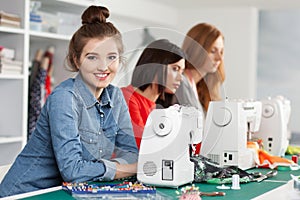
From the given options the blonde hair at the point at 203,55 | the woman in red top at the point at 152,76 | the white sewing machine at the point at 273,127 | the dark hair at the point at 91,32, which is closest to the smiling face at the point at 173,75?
the woman in red top at the point at 152,76

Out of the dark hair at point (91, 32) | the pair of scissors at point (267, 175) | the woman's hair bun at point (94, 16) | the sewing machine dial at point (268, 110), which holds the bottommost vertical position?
the pair of scissors at point (267, 175)

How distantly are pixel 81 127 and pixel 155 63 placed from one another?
737 millimetres

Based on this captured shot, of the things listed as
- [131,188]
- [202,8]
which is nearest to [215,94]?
[131,188]

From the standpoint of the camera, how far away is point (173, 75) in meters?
2.86

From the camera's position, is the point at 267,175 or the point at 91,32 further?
the point at 267,175

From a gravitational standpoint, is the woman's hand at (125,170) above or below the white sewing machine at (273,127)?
below

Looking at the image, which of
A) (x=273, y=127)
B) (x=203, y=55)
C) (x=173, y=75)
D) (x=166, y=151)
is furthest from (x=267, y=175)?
(x=203, y=55)

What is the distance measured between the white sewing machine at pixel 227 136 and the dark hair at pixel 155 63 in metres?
0.36

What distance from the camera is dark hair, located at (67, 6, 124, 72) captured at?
2.19 meters

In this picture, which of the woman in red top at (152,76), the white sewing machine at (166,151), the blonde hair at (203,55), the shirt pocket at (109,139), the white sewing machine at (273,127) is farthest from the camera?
the blonde hair at (203,55)

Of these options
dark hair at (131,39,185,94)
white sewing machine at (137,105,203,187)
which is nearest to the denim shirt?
white sewing machine at (137,105,203,187)

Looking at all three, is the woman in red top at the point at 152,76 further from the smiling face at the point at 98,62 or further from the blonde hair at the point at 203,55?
the blonde hair at the point at 203,55

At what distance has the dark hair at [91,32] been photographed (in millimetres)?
2193

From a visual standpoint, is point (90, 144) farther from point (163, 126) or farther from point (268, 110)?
point (268, 110)
